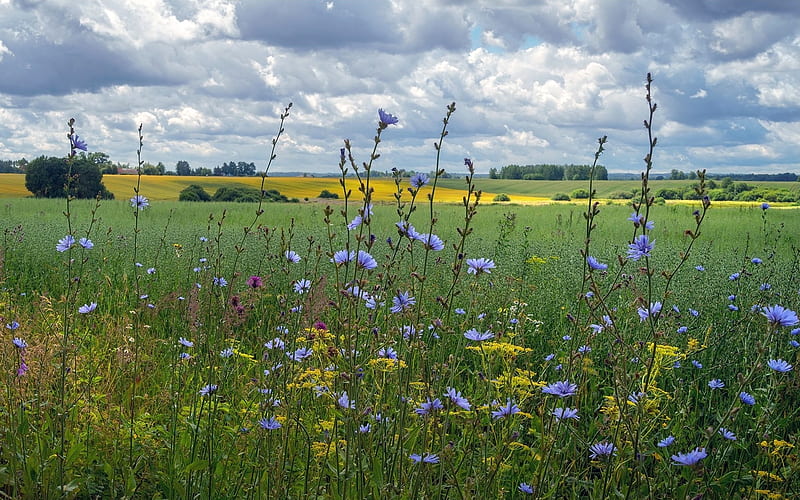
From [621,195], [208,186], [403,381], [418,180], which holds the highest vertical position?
[621,195]

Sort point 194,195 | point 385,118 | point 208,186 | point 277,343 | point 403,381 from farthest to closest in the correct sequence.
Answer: point 208,186 → point 194,195 → point 403,381 → point 277,343 → point 385,118

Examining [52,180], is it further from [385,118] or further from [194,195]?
[385,118]

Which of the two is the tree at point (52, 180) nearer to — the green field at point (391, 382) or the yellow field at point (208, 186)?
the yellow field at point (208, 186)

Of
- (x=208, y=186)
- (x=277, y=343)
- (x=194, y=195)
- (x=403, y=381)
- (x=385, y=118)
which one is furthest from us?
(x=208, y=186)

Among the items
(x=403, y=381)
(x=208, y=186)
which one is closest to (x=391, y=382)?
(x=403, y=381)

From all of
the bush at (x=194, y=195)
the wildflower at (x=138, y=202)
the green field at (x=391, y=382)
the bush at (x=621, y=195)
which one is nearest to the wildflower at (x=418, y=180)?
the green field at (x=391, y=382)

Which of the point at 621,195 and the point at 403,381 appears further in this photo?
the point at 621,195

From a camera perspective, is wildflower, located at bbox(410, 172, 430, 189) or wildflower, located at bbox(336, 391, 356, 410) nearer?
wildflower, located at bbox(336, 391, 356, 410)

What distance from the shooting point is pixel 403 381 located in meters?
2.56

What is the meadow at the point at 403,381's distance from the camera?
1.84 meters

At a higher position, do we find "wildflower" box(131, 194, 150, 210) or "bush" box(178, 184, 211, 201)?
"wildflower" box(131, 194, 150, 210)

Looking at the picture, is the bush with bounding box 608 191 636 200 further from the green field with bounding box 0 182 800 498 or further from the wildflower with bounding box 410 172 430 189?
the wildflower with bounding box 410 172 430 189

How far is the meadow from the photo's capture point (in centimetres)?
184

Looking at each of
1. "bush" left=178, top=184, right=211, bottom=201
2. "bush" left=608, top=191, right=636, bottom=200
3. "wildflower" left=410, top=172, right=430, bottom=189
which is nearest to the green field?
"wildflower" left=410, top=172, right=430, bottom=189
